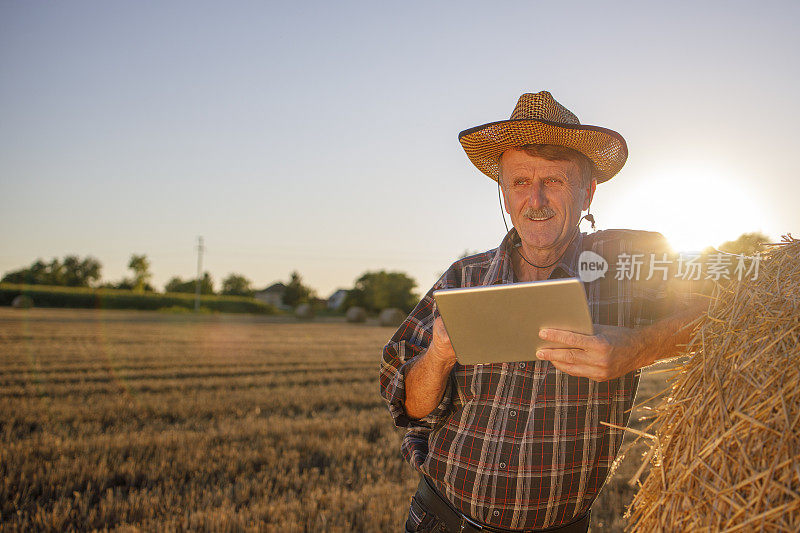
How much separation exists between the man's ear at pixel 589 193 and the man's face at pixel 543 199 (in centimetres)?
8

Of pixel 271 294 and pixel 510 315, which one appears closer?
pixel 510 315

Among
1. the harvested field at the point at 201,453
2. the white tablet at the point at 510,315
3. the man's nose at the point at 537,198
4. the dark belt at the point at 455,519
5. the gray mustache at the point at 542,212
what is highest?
the man's nose at the point at 537,198

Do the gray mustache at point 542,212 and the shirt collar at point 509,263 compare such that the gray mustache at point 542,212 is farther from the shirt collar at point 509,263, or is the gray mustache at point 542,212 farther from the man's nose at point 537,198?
the shirt collar at point 509,263

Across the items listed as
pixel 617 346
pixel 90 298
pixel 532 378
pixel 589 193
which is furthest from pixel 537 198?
pixel 90 298

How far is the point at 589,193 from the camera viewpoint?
2820mm

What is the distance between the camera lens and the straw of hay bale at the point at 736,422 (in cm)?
136

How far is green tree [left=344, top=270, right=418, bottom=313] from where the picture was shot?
65.4 metres

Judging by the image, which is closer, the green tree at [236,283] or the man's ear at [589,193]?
the man's ear at [589,193]

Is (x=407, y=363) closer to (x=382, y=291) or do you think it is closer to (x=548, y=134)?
(x=548, y=134)

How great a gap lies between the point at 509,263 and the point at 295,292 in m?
75.5

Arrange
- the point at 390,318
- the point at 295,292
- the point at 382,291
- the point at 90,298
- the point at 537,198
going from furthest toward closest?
the point at 295,292 → the point at 382,291 → the point at 90,298 → the point at 390,318 → the point at 537,198

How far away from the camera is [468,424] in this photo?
2.40 metres

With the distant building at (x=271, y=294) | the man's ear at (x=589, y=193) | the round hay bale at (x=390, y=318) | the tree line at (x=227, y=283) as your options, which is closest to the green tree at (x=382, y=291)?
the tree line at (x=227, y=283)

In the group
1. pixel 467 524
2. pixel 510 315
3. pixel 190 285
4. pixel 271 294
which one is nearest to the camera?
pixel 510 315
